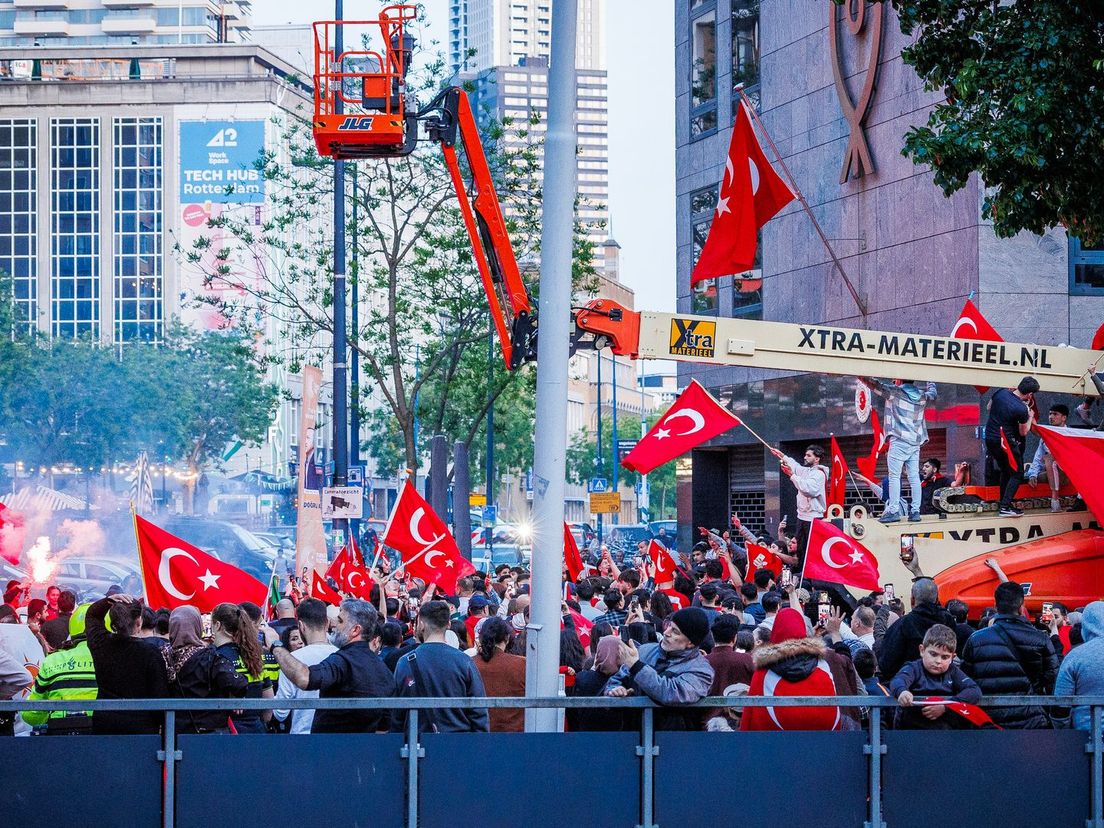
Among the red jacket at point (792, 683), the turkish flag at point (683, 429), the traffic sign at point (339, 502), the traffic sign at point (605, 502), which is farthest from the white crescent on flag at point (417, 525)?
the traffic sign at point (605, 502)

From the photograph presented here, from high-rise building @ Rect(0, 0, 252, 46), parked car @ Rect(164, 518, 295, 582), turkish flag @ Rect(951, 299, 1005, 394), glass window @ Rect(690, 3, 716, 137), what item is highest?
high-rise building @ Rect(0, 0, 252, 46)

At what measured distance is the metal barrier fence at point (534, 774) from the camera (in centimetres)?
791

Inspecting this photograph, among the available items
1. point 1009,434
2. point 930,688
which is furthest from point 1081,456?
point 930,688

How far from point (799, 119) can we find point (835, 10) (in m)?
2.75

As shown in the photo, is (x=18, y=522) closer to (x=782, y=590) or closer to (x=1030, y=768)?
(x=782, y=590)

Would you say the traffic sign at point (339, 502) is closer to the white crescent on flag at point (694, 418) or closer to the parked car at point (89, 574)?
the parked car at point (89, 574)

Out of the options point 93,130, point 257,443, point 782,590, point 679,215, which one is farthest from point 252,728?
point 93,130

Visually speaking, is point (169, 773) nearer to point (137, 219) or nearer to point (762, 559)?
point (762, 559)

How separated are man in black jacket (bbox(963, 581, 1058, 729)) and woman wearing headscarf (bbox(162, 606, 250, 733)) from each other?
4243 millimetres

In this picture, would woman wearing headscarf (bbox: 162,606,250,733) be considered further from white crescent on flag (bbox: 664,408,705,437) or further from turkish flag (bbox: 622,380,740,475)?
white crescent on flag (bbox: 664,408,705,437)

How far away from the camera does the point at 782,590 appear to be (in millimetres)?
14125

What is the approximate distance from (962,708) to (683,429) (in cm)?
814

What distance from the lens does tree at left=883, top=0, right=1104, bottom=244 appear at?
40.6 ft

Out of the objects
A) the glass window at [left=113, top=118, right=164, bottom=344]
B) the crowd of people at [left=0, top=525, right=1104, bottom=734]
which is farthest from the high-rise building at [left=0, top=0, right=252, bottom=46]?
the crowd of people at [left=0, top=525, right=1104, bottom=734]
